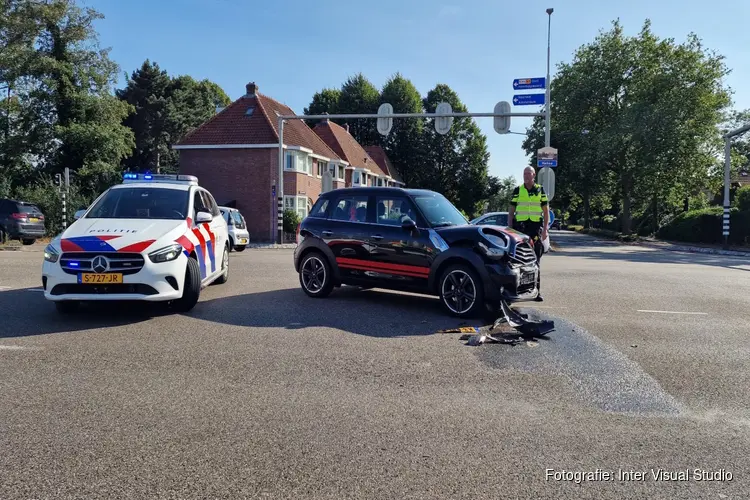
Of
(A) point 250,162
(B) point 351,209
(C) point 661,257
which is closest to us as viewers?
(B) point 351,209

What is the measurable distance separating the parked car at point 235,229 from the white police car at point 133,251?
1027 cm

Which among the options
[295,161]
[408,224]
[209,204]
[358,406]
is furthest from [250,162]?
[358,406]

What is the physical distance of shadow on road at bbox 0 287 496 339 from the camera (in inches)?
269

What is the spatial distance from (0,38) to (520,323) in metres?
39.0

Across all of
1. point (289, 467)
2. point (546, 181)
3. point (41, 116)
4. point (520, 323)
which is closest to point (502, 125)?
point (546, 181)

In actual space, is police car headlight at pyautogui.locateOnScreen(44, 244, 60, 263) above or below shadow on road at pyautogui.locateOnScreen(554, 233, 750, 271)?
above

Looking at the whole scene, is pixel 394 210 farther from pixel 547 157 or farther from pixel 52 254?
pixel 547 157

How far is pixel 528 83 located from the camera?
20438 millimetres

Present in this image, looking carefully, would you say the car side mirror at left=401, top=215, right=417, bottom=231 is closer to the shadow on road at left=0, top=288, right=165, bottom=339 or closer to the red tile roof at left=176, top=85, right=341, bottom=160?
the shadow on road at left=0, top=288, right=165, bottom=339

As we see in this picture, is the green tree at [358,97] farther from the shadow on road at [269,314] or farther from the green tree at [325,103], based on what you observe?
the shadow on road at [269,314]

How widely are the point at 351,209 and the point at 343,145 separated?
38.4 metres

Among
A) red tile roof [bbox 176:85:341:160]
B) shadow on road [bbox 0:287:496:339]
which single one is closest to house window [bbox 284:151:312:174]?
red tile roof [bbox 176:85:341:160]

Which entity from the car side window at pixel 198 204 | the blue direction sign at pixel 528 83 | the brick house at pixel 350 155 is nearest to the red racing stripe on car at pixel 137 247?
the car side window at pixel 198 204

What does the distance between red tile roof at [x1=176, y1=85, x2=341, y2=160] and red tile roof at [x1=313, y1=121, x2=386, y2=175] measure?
845cm
